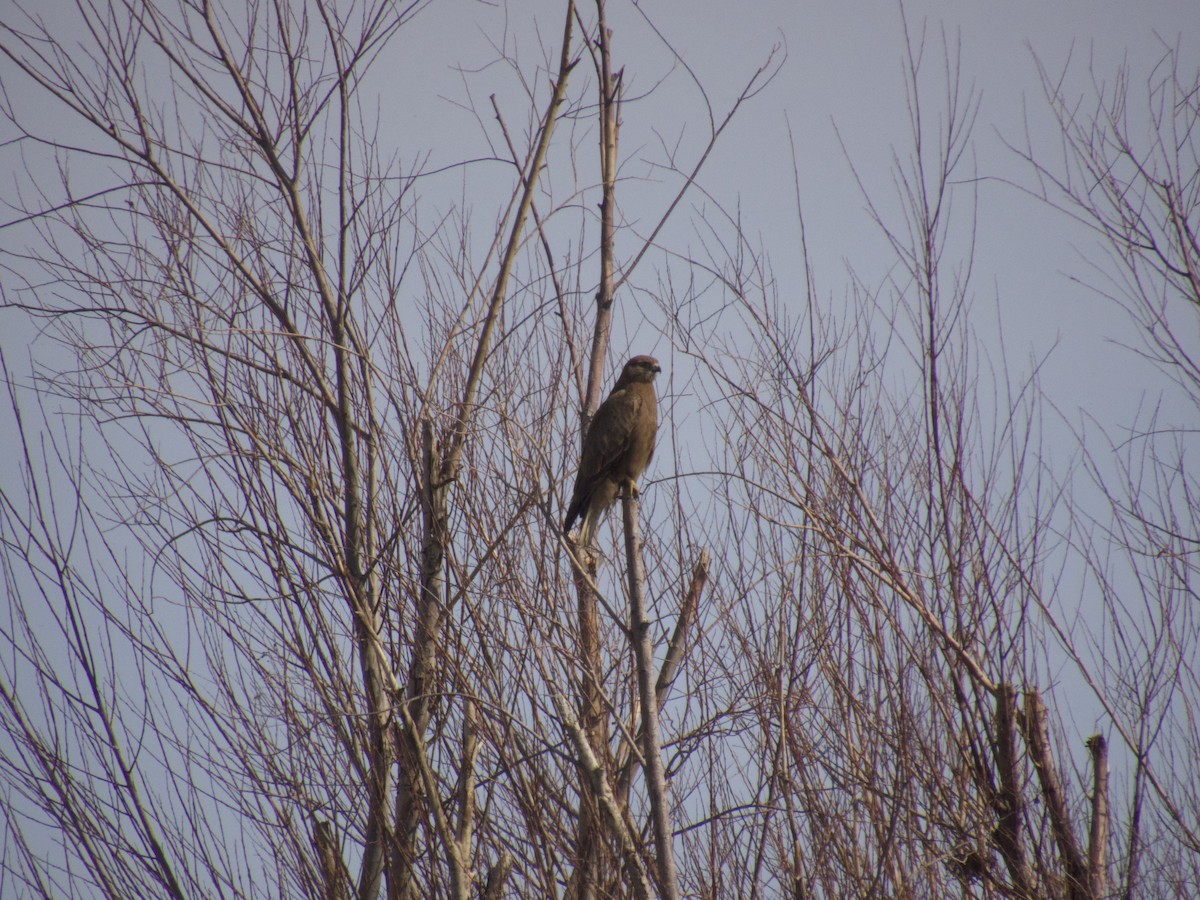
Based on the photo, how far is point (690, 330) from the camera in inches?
153

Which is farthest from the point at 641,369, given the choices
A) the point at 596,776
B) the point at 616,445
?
the point at 596,776

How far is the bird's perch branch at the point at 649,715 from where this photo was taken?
10.2ft

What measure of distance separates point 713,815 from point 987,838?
968mm

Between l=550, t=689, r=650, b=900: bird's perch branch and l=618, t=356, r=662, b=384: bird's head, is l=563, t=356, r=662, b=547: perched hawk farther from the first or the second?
l=550, t=689, r=650, b=900: bird's perch branch

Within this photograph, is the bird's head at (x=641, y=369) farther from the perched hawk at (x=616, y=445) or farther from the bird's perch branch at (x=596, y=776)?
the bird's perch branch at (x=596, y=776)

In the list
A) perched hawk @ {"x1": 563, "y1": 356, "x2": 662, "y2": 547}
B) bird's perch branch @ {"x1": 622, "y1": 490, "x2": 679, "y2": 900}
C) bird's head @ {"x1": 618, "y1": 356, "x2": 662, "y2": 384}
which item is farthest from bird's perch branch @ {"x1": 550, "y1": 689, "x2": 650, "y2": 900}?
bird's head @ {"x1": 618, "y1": 356, "x2": 662, "y2": 384}

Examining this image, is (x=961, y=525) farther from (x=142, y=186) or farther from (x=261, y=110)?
(x=142, y=186)

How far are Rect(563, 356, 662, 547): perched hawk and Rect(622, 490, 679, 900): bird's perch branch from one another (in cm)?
111

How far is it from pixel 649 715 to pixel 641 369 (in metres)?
2.76

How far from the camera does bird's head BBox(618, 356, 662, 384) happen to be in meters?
5.65

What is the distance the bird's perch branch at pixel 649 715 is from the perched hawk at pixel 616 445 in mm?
1107

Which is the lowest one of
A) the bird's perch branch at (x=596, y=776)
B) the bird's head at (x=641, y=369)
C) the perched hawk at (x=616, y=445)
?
the bird's perch branch at (x=596, y=776)

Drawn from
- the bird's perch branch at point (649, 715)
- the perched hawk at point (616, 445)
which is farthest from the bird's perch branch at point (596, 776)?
the perched hawk at point (616, 445)

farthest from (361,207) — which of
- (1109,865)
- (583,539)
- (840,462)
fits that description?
(1109,865)
